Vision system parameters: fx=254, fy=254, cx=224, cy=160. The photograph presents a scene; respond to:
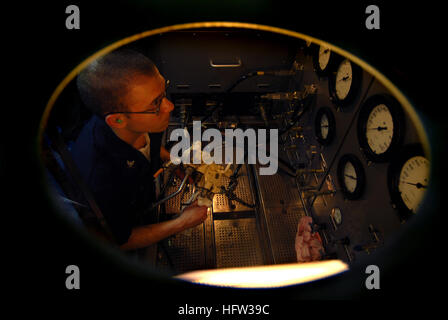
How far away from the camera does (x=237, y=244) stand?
204 cm

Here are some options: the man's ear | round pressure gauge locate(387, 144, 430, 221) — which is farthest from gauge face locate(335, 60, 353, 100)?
the man's ear

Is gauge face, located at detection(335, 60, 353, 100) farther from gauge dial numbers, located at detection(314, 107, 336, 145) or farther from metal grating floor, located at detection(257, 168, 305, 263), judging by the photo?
metal grating floor, located at detection(257, 168, 305, 263)

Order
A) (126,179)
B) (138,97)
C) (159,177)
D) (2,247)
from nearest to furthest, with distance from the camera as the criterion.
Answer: (2,247) < (138,97) < (126,179) < (159,177)

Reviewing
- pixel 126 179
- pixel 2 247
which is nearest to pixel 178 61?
pixel 126 179

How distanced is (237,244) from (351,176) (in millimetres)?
999

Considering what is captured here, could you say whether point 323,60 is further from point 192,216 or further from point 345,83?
point 192,216

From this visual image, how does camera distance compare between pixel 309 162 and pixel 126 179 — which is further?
pixel 309 162

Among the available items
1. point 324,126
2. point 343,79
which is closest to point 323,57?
point 343,79

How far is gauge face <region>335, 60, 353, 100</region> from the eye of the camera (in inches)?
63.5

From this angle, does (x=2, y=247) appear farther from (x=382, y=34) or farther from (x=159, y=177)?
(x=159, y=177)

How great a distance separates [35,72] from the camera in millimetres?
435

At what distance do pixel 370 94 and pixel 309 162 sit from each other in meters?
0.95
